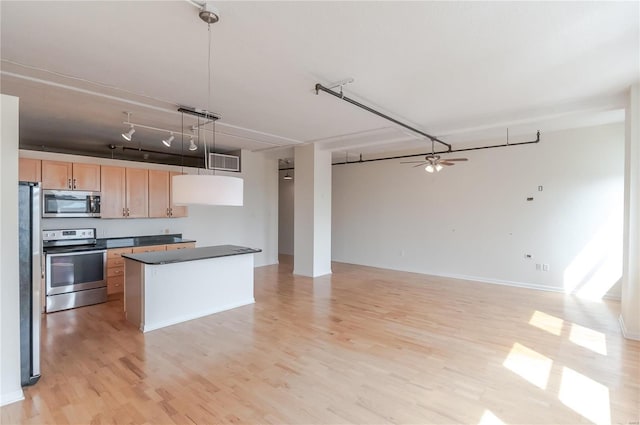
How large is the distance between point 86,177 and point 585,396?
7072mm

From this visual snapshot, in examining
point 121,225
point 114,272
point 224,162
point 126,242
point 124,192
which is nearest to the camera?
point 114,272

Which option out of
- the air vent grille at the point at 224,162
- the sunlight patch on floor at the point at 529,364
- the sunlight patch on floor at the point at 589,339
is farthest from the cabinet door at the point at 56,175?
the sunlight patch on floor at the point at 589,339

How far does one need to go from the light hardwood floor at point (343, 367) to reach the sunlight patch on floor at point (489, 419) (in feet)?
0.04

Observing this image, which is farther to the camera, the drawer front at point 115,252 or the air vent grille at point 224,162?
the air vent grille at point 224,162

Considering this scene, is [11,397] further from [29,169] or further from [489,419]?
[29,169]

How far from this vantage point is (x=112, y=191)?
5680mm

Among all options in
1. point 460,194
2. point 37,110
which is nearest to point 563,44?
point 460,194

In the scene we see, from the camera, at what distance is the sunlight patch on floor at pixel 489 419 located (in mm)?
2193

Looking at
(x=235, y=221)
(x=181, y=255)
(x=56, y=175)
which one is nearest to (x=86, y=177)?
(x=56, y=175)

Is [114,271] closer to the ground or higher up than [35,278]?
closer to the ground

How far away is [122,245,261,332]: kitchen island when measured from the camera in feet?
12.9

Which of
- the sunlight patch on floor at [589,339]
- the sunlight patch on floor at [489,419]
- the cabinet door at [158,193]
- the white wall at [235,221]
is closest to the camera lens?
the sunlight patch on floor at [489,419]

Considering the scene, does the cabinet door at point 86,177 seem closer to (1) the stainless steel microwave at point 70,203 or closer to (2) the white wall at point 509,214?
(1) the stainless steel microwave at point 70,203

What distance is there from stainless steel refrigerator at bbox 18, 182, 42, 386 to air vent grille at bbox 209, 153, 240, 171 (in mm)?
4297
